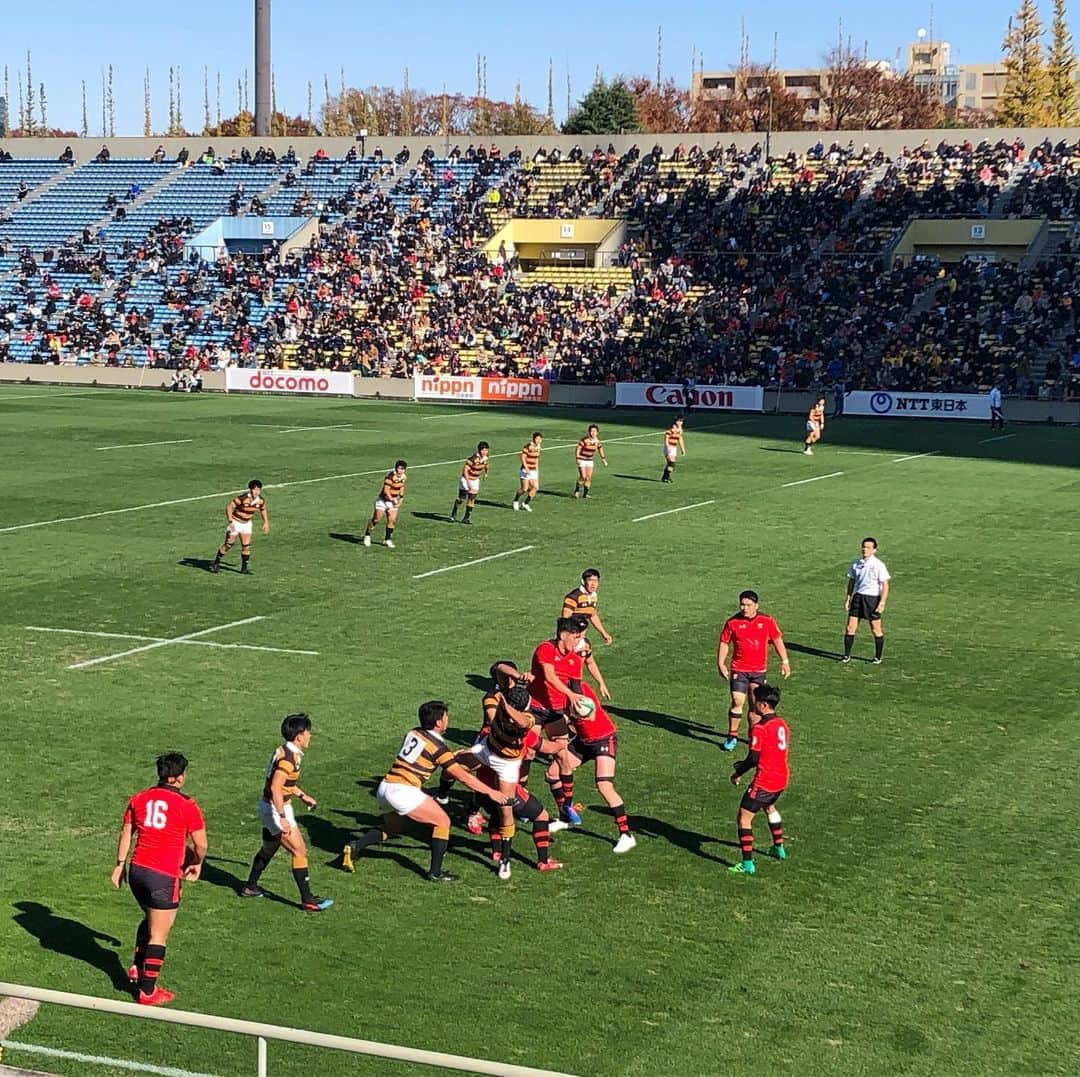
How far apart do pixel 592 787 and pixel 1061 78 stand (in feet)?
473

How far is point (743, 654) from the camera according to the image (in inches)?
793

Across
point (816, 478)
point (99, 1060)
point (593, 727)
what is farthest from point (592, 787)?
point (816, 478)

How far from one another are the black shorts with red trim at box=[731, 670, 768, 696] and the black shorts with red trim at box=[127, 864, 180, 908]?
915cm

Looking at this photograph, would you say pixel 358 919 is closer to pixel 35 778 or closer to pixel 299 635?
pixel 35 778

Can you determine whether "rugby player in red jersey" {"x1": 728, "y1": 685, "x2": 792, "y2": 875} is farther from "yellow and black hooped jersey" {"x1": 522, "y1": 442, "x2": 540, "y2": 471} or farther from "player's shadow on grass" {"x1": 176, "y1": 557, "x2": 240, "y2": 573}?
"yellow and black hooped jersey" {"x1": 522, "y1": 442, "x2": 540, "y2": 471}

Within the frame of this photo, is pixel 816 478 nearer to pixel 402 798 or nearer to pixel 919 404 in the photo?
pixel 919 404

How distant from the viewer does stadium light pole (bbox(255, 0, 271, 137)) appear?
94.8m

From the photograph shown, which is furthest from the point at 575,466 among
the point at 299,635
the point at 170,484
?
the point at 299,635

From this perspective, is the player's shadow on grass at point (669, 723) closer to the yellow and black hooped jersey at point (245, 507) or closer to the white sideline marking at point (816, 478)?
the yellow and black hooped jersey at point (245, 507)

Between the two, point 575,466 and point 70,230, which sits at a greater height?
point 70,230

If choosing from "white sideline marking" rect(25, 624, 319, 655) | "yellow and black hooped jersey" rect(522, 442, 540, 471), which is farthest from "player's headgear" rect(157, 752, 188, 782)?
"yellow and black hooped jersey" rect(522, 442, 540, 471)

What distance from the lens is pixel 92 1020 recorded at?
1208 cm

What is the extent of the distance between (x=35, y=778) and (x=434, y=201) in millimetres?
78454

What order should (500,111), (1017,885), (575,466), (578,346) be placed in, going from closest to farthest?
1. (1017,885)
2. (575,466)
3. (578,346)
4. (500,111)
